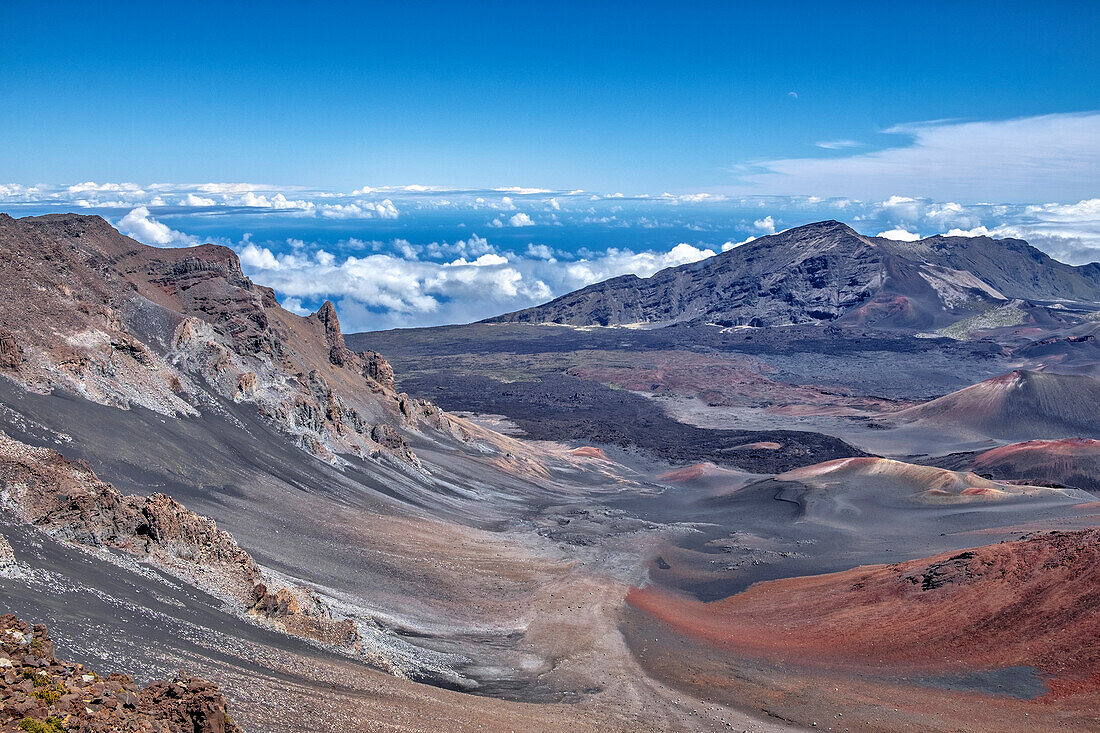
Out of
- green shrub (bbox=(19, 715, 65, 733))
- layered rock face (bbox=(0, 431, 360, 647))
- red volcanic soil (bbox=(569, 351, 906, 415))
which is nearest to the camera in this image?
green shrub (bbox=(19, 715, 65, 733))

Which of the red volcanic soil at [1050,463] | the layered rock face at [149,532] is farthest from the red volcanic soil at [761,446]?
the layered rock face at [149,532]

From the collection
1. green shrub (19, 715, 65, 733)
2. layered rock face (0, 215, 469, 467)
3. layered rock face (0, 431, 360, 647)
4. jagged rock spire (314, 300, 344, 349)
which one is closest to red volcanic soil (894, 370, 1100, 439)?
layered rock face (0, 215, 469, 467)

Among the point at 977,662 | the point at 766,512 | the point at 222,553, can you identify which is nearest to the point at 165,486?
the point at 222,553

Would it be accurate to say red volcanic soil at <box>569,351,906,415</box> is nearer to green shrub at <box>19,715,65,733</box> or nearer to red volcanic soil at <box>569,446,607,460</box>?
red volcanic soil at <box>569,446,607,460</box>

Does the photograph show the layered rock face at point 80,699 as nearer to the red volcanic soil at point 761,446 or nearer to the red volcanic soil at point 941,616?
the red volcanic soil at point 941,616

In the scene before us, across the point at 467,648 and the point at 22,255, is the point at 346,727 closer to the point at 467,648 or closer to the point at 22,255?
the point at 467,648

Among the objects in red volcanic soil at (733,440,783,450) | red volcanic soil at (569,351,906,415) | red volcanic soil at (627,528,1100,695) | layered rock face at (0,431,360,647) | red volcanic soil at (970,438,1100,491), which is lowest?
red volcanic soil at (733,440,783,450)

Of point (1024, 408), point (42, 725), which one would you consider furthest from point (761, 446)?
point (42, 725)
